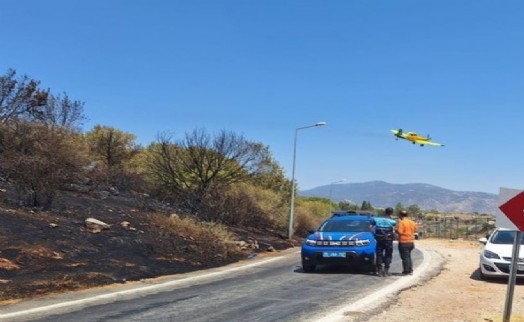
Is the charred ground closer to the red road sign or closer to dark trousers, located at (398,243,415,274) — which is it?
dark trousers, located at (398,243,415,274)

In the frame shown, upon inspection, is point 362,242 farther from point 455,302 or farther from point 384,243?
point 455,302

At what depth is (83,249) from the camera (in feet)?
46.8

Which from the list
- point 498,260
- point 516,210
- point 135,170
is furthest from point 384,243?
point 135,170

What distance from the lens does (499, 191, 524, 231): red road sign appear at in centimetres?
805

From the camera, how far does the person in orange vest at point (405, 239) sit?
14.8m

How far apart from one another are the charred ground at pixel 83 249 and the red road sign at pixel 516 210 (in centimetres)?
810

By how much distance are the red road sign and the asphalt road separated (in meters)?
3.13

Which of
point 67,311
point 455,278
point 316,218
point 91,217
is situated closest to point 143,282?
point 67,311

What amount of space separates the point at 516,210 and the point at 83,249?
33.9 ft

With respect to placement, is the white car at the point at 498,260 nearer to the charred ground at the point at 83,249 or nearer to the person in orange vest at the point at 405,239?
the person in orange vest at the point at 405,239

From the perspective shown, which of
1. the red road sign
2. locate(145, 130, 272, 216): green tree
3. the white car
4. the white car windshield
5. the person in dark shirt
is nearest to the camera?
the red road sign

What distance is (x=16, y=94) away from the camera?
2803 centimetres

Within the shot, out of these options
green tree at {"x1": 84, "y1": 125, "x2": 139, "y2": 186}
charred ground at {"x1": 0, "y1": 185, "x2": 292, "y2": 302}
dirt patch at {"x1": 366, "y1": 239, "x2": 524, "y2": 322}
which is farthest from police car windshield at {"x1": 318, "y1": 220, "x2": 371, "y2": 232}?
green tree at {"x1": 84, "y1": 125, "x2": 139, "y2": 186}

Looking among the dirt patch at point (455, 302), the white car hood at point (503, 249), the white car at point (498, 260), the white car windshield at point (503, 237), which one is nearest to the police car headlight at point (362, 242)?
the dirt patch at point (455, 302)
